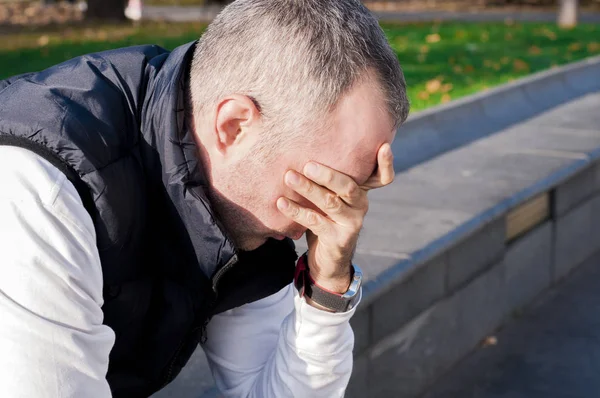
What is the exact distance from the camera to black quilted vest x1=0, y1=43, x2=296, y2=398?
1.87 meters

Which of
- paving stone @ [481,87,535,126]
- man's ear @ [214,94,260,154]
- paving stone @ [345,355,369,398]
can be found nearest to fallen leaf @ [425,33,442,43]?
paving stone @ [481,87,535,126]

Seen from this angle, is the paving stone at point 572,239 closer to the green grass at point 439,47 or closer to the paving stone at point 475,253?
the paving stone at point 475,253

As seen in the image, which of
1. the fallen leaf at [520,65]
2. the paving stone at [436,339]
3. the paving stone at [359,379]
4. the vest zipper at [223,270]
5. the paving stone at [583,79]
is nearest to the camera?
the vest zipper at [223,270]

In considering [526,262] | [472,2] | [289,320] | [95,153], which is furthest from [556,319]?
[472,2]

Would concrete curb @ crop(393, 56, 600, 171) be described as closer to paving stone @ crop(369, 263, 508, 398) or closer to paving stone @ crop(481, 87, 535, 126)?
paving stone @ crop(481, 87, 535, 126)

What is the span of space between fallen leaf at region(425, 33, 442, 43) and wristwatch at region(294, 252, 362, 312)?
11.6 meters

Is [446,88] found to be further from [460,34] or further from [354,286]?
[354,286]

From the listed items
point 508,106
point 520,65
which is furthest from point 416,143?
point 520,65

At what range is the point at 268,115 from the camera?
77.6 inches

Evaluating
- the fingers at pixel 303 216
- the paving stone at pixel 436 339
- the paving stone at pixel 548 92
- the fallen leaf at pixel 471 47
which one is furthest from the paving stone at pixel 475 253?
the fallen leaf at pixel 471 47

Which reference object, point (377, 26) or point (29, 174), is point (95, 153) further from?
point (377, 26)

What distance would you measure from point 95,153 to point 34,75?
13.9 inches

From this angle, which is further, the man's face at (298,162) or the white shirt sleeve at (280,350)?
the white shirt sleeve at (280,350)

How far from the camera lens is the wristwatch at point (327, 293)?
7.72 feet
